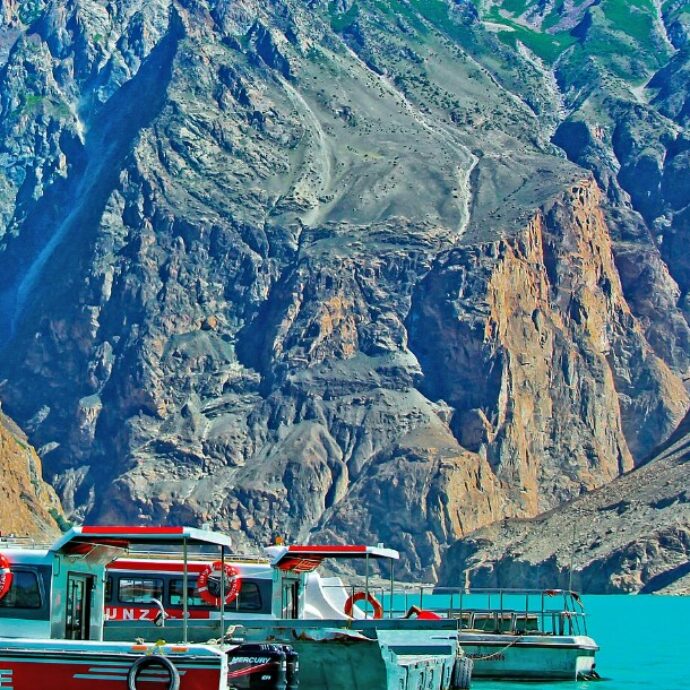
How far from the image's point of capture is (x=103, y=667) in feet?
185

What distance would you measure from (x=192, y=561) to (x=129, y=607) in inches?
146

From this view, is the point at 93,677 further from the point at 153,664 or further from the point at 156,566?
the point at 156,566

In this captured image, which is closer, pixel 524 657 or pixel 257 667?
pixel 257 667

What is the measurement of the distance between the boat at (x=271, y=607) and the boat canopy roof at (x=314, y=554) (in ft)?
0.13

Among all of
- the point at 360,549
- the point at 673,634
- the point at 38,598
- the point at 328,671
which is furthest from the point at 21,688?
the point at 673,634

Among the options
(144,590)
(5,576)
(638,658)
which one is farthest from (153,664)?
(638,658)

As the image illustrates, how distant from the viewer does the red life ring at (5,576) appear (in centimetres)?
5906

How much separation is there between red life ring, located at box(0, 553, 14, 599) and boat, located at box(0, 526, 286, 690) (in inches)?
1.2

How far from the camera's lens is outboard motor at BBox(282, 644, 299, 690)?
63.6m

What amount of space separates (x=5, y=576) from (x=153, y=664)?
6.18 metres

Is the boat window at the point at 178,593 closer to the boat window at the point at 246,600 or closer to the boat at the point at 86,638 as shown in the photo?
the boat window at the point at 246,600

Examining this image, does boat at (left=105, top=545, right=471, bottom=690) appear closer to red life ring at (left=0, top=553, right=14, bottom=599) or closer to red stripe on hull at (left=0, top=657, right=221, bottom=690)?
red life ring at (left=0, top=553, right=14, bottom=599)

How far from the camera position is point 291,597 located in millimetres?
81375

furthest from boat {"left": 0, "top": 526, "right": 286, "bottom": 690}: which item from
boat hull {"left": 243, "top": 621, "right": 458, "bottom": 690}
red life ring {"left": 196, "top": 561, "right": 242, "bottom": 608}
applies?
red life ring {"left": 196, "top": 561, "right": 242, "bottom": 608}
